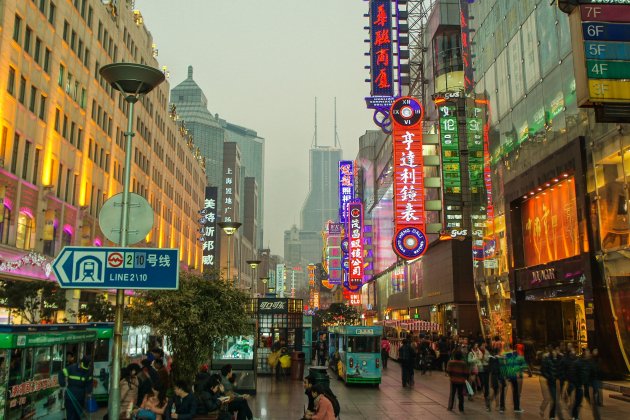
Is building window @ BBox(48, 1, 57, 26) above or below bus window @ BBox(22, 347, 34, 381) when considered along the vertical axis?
above

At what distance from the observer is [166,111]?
74875 mm

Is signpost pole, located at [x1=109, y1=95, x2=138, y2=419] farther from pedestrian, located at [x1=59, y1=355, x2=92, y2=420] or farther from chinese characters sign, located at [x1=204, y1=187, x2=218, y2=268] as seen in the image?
chinese characters sign, located at [x1=204, y1=187, x2=218, y2=268]

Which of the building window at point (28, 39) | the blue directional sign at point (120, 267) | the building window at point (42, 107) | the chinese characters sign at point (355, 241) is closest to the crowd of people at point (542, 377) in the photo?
the blue directional sign at point (120, 267)

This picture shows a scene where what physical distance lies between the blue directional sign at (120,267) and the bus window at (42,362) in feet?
20.6

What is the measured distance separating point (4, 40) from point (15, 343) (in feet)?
75.3

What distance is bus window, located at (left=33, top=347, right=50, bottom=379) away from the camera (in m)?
12.8

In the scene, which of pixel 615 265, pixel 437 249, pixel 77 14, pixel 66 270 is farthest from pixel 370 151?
pixel 66 270

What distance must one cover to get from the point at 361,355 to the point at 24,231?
2002 cm

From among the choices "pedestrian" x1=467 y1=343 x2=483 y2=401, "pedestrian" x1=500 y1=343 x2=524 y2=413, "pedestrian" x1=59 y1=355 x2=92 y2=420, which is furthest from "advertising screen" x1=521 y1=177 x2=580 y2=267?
"pedestrian" x1=59 y1=355 x2=92 y2=420

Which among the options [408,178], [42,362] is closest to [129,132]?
[42,362]

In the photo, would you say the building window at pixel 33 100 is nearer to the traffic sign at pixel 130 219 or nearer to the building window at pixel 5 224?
the building window at pixel 5 224

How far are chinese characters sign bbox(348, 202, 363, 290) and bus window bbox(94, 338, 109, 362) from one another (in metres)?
56.2

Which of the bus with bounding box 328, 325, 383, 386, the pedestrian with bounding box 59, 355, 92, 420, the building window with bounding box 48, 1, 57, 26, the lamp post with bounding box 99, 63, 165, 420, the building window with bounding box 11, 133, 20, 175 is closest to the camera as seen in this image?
the lamp post with bounding box 99, 63, 165, 420

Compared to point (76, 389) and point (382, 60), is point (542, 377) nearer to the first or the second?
point (76, 389)
